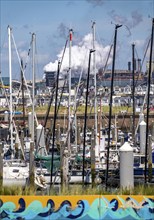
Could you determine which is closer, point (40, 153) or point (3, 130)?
point (40, 153)

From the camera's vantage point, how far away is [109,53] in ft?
122

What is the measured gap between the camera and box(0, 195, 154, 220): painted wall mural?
17844 mm

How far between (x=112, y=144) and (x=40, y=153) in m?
7.51

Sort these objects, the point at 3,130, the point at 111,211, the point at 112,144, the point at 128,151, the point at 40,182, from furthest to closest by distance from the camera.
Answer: the point at 3,130
the point at 112,144
the point at 40,182
the point at 128,151
the point at 111,211

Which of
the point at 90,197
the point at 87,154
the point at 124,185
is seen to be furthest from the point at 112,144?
the point at 90,197

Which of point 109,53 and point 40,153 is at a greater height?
point 109,53

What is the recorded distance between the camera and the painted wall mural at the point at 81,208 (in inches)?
703

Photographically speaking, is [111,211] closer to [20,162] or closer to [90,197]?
[90,197]

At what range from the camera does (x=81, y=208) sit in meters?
17.9

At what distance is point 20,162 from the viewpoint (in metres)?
31.5

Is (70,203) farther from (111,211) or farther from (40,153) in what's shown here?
(40,153)

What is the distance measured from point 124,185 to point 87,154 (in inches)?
573

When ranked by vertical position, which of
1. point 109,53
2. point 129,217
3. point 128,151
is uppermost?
point 109,53


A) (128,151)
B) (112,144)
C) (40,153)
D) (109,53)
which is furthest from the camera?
(112,144)
